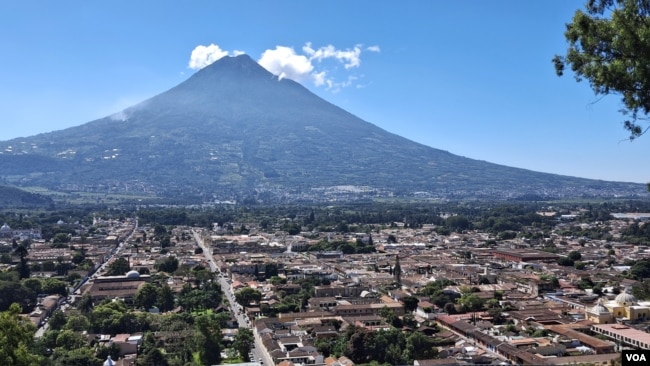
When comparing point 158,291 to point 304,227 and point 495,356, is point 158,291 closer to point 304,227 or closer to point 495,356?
point 495,356

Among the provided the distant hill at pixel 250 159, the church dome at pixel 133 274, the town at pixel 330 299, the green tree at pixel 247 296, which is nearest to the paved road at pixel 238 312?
the town at pixel 330 299

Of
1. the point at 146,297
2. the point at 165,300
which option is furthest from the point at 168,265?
the point at 165,300

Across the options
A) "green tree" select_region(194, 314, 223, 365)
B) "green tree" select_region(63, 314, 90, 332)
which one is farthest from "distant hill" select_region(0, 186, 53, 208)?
"green tree" select_region(194, 314, 223, 365)

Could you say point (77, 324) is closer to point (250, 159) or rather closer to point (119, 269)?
point (119, 269)

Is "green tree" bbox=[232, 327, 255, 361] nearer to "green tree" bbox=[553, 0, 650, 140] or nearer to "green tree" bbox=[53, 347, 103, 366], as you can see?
"green tree" bbox=[53, 347, 103, 366]

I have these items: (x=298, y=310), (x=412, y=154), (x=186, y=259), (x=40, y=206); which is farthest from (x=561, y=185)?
(x=298, y=310)
